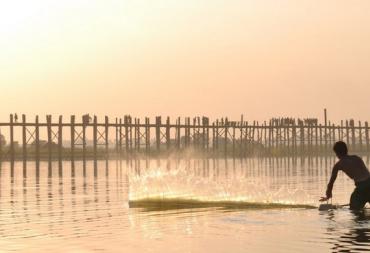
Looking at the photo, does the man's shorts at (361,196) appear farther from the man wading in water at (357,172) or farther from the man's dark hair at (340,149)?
the man's dark hair at (340,149)

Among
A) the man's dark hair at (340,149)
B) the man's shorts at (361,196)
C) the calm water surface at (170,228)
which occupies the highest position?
the man's dark hair at (340,149)

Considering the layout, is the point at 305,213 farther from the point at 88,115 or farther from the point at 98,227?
the point at 88,115

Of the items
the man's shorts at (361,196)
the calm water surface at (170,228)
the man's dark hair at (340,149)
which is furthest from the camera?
the man's dark hair at (340,149)

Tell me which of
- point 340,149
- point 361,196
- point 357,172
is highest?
point 340,149

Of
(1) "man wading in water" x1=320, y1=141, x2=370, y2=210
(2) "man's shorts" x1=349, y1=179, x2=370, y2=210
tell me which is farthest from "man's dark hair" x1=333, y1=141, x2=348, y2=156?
(2) "man's shorts" x1=349, y1=179, x2=370, y2=210

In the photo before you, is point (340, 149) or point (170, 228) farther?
point (340, 149)

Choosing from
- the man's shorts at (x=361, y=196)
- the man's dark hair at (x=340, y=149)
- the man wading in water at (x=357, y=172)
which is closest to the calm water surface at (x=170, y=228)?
the man's shorts at (x=361, y=196)

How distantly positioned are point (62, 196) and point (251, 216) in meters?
10.2

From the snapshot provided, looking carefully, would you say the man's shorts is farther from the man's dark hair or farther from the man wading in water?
the man's dark hair

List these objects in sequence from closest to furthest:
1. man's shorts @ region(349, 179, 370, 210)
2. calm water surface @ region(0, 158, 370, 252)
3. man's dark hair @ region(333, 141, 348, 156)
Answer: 1. calm water surface @ region(0, 158, 370, 252)
2. man's shorts @ region(349, 179, 370, 210)
3. man's dark hair @ region(333, 141, 348, 156)

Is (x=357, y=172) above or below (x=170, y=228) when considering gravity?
above

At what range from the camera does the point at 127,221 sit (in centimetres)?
1664

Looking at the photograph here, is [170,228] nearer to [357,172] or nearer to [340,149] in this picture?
[340,149]

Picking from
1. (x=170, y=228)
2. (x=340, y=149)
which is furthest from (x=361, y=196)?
(x=170, y=228)
